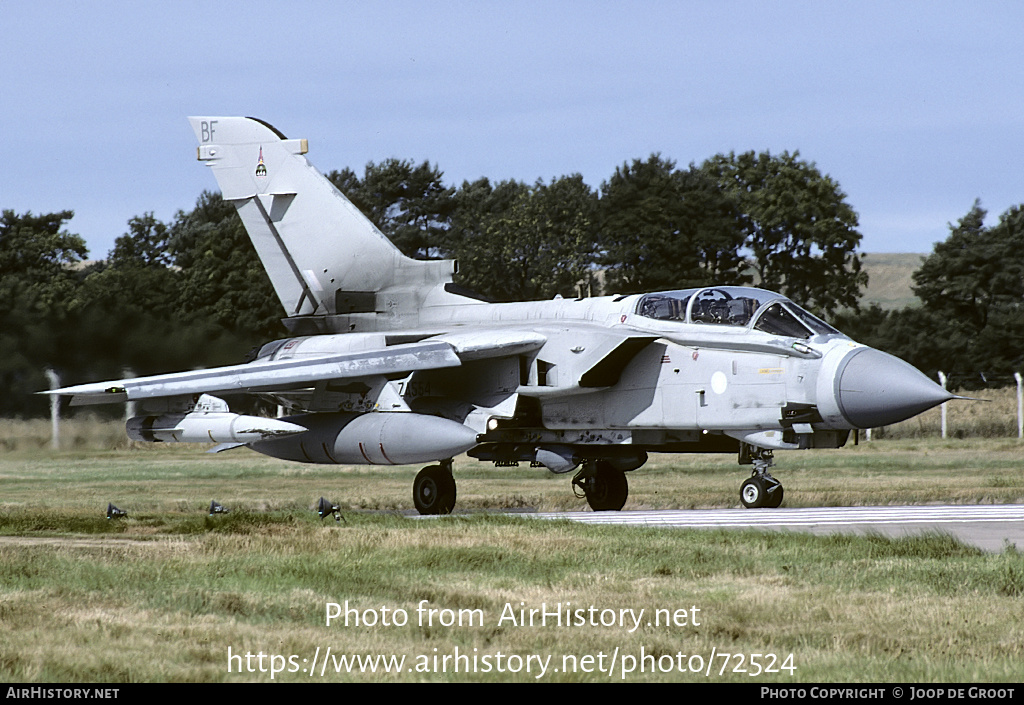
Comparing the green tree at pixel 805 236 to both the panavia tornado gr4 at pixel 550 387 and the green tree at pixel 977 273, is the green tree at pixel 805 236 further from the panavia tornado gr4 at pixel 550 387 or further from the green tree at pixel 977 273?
the panavia tornado gr4 at pixel 550 387

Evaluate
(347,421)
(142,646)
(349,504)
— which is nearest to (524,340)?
(347,421)

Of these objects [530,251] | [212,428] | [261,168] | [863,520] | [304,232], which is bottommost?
[863,520]

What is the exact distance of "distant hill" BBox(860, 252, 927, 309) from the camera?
140 metres

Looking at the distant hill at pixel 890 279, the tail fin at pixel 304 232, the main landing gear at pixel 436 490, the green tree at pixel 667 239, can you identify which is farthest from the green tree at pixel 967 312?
the distant hill at pixel 890 279

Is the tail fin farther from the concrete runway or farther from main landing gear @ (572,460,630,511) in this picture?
the concrete runway

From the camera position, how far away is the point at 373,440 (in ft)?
50.6

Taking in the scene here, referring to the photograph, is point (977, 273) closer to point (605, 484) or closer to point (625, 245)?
point (625, 245)

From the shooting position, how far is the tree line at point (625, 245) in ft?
147

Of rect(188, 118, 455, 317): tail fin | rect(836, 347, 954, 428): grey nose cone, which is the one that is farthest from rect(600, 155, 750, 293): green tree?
rect(836, 347, 954, 428): grey nose cone

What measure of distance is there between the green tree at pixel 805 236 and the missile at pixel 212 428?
42818 mm

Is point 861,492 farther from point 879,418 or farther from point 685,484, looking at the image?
point 879,418

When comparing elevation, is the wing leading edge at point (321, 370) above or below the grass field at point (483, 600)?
above

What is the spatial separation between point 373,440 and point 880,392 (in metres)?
5.89

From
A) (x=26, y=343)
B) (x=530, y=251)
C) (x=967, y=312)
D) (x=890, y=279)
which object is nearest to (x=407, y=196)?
(x=530, y=251)
